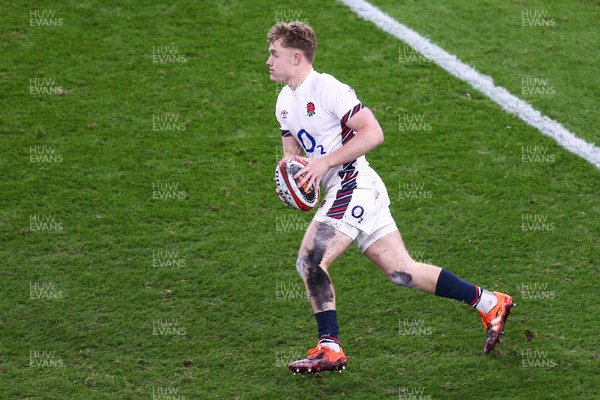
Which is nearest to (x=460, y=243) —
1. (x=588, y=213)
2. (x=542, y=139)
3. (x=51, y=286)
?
(x=588, y=213)

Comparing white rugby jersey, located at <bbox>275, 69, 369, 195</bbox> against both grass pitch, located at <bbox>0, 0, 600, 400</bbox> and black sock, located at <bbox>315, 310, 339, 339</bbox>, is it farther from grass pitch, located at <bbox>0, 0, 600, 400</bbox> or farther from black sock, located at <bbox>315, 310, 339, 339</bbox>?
grass pitch, located at <bbox>0, 0, 600, 400</bbox>

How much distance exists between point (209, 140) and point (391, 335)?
3247 millimetres

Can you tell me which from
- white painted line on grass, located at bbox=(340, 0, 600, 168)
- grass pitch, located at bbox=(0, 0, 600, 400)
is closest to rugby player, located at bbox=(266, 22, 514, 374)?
grass pitch, located at bbox=(0, 0, 600, 400)

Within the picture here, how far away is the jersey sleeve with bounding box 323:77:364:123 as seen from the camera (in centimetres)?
594

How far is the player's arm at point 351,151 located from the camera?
582cm

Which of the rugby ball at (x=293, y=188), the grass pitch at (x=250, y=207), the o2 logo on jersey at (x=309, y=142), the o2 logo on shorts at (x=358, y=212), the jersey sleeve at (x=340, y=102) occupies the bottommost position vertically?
the grass pitch at (x=250, y=207)

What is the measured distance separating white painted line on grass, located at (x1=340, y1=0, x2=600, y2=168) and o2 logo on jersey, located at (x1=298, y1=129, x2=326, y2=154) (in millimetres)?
3455

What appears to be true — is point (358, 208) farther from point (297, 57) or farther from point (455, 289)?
point (297, 57)

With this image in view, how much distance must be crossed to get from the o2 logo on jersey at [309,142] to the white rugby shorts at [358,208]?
0.23 meters

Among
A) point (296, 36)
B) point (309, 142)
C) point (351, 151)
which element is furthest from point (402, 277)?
point (296, 36)

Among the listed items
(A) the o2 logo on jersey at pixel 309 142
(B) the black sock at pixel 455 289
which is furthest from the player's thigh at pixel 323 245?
(B) the black sock at pixel 455 289

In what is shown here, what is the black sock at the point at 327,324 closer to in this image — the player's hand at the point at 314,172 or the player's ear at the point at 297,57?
the player's hand at the point at 314,172

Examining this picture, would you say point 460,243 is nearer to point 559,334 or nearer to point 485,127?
point 559,334

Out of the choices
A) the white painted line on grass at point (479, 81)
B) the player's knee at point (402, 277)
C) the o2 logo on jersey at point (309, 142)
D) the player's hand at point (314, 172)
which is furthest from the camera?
the white painted line on grass at point (479, 81)
